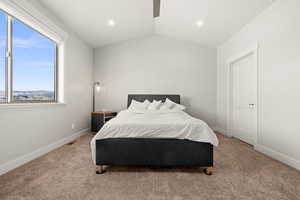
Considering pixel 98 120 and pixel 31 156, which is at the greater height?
pixel 98 120

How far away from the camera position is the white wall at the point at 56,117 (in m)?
2.06

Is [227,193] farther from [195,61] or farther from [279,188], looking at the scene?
[195,61]

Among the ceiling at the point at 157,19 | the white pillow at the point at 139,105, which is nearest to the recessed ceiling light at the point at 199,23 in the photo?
the ceiling at the point at 157,19

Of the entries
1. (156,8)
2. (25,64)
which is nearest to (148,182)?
(25,64)

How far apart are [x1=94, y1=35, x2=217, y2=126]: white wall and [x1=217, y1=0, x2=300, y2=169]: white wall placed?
1.74m

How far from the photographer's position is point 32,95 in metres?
2.68

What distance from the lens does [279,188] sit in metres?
1.69

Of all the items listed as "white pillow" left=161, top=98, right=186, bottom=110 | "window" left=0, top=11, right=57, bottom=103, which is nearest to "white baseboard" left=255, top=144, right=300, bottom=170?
"white pillow" left=161, top=98, right=186, bottom=110

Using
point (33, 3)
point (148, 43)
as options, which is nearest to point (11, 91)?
point (33, 3)

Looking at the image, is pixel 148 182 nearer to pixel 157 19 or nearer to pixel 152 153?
pixel 152 153

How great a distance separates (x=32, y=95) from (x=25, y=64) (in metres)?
0.53

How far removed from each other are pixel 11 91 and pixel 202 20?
152 inches

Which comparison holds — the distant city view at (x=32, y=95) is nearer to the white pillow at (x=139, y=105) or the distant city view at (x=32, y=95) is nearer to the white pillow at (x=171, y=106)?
the white pillow at (x=139, y=105)

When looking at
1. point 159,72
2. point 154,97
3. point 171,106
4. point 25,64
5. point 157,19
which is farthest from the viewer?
point 159,72
